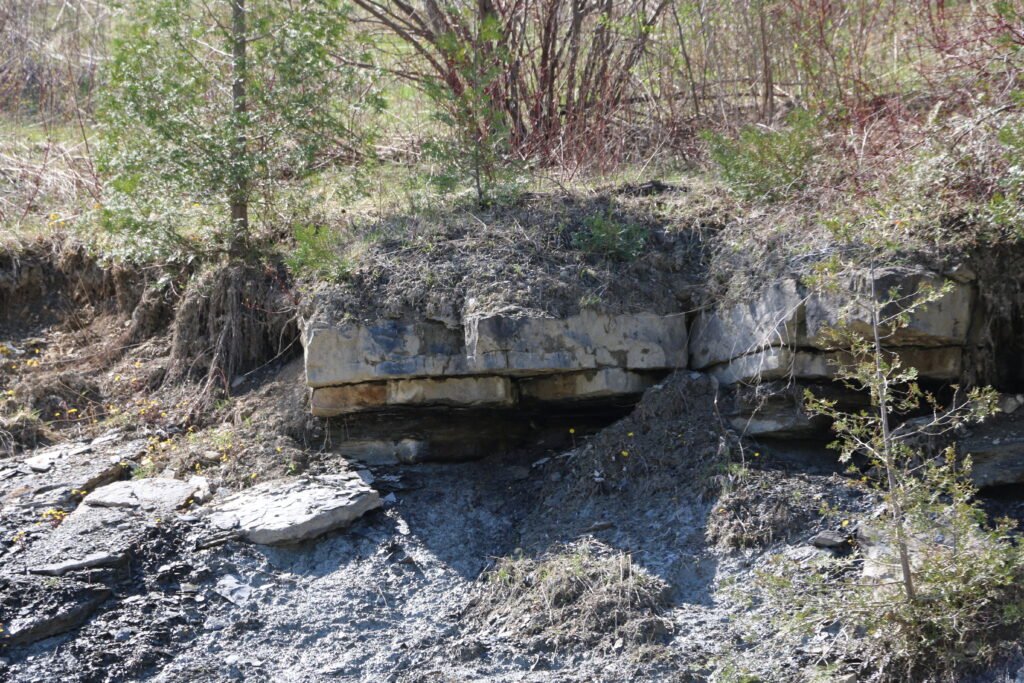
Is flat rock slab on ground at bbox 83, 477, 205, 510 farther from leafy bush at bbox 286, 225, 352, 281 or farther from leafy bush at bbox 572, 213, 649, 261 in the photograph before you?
leafy bush at bbox 572, 213, 649, 261

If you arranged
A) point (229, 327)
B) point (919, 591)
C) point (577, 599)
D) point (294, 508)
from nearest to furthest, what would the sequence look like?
point (919, 591) < point (577, 599) < point (294, 508) < point (229, 327)

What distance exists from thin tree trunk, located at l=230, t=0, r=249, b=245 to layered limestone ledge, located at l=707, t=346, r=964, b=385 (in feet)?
11.1

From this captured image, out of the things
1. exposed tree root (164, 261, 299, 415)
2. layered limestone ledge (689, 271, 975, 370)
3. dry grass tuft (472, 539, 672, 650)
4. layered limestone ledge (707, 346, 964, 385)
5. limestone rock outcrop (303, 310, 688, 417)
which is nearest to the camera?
dry grass tuft (472, 539, 672, 650)

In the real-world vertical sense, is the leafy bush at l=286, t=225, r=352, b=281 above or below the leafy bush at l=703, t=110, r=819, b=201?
below

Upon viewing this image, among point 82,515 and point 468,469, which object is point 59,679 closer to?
point 82,515

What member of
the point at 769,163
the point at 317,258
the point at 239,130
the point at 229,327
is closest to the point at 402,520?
the point at 317,258

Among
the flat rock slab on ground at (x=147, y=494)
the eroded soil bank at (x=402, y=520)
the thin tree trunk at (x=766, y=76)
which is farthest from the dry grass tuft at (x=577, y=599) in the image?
the thin tree trunk at (x=766, y=76)

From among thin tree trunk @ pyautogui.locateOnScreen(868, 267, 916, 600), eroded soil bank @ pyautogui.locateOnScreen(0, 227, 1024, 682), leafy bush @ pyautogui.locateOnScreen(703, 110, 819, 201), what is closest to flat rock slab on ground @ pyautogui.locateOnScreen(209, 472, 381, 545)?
eroded soil bank @ pyautogui.locateOnScreen(0, 227, 1024, 682)

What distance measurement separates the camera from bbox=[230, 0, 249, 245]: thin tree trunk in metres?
6.64

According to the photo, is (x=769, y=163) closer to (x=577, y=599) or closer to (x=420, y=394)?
(x=420, y=394)

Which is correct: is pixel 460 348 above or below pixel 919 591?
above

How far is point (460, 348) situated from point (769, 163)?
2.27 m

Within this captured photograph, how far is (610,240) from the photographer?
609cm

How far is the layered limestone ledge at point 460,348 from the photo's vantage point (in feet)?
18.7
